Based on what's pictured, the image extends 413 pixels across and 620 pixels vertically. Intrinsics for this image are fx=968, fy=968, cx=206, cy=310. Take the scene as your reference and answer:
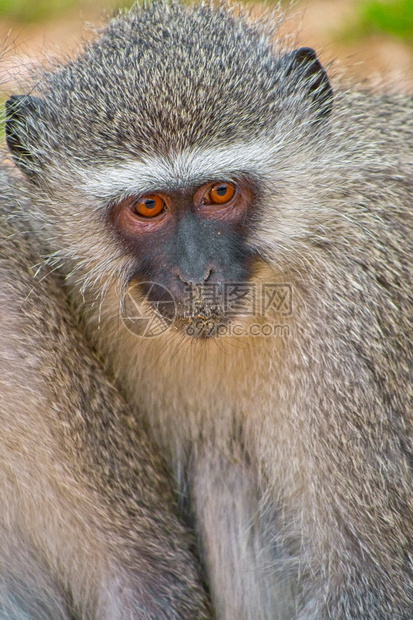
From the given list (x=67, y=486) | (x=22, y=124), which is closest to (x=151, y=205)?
(x=22, y=124)

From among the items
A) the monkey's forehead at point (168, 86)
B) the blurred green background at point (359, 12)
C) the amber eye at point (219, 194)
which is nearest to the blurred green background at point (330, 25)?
the blurred green background at point (359, 12)

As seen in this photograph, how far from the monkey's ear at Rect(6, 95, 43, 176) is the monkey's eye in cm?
49

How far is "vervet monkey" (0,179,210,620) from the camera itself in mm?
3027

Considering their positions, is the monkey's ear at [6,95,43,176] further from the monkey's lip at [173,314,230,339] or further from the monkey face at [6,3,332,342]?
the monkey's lip at [173,314,230,339]

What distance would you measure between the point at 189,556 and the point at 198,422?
0.46m

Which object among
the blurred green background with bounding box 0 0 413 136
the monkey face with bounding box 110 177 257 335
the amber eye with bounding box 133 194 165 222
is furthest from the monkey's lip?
the blurred green background with bounding box 0 0 413 136

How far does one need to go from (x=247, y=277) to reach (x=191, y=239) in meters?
0.25

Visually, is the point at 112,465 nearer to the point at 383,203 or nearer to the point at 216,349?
the point at 216,349

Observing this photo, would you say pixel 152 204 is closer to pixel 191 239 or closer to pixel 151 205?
pixel 151 205

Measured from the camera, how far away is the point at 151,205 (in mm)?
3070

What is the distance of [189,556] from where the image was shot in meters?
3.27

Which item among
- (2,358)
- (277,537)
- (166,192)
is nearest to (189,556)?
(277,537)

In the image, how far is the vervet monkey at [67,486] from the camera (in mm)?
3027

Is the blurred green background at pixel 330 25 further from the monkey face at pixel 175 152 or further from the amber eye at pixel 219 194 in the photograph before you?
the amber eye at pixel 219 194
